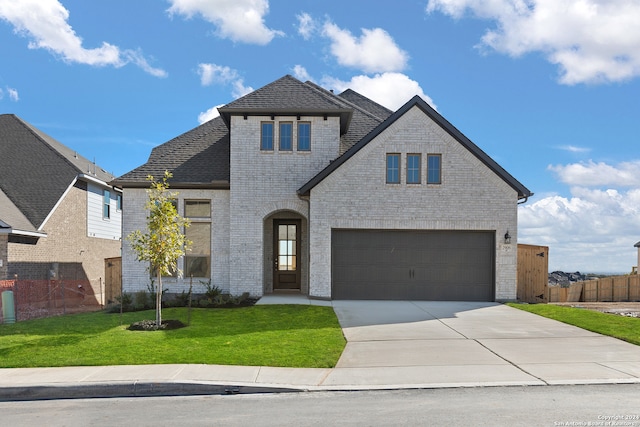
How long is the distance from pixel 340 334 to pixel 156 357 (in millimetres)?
4116

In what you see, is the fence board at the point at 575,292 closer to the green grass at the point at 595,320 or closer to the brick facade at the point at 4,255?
the green grass at the point at 595,320

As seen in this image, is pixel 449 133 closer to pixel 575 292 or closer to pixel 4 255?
pixel 575 292

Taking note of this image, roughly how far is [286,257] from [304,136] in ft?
15.4

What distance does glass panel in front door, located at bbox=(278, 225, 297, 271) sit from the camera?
65.1ft

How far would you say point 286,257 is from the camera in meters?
19.9

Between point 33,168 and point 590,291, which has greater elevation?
point 33,168

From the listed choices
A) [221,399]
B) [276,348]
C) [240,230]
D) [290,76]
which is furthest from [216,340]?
[290,76]

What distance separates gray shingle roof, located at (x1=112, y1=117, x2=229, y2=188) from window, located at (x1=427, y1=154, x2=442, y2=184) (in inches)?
279

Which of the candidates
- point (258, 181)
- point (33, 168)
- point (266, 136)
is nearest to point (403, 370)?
point (258, 181)

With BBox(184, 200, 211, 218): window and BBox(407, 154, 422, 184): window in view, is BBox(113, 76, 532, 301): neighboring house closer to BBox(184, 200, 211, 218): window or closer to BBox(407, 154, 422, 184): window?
BBox(407, 154, 422, 184): window

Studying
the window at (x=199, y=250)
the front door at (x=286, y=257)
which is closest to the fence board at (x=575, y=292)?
the front door at (x=286, y=257)

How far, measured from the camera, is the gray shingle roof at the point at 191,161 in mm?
18625

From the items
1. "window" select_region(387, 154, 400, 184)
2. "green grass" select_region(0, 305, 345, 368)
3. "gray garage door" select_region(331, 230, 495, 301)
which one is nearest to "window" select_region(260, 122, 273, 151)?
"gray garage door" select_region(331, 230, 495, 301)

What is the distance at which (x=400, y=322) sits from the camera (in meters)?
13.5
